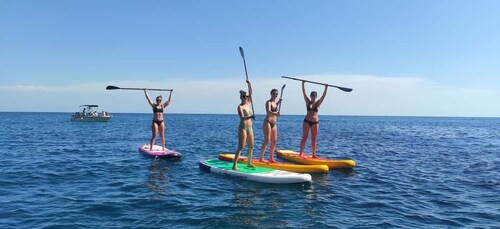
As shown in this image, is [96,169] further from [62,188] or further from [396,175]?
[396,175]

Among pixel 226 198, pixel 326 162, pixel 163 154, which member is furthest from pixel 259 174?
pixel 163 154

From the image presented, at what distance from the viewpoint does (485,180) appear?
42.7 feet

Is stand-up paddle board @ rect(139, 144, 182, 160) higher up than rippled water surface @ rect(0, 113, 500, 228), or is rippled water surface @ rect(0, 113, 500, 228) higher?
stand-up paddle board @ rect(139, 144, 182, 160)

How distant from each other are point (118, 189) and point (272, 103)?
565 centimetres

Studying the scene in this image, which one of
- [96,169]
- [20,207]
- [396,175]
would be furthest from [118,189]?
[396,175]

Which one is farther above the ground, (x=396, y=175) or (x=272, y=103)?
(x=272, y=103)

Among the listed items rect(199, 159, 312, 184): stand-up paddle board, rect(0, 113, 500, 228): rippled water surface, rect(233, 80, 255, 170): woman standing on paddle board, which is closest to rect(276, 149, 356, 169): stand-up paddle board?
rect(0, 113, 500, 228): rippled water surface

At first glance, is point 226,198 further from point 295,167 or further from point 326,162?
point 326,162

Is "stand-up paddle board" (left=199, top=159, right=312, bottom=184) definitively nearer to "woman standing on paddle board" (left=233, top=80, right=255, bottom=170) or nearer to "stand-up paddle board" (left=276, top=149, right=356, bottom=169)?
"woman standing on paddle board" (left=233, top=80, right=255, bottom=170)

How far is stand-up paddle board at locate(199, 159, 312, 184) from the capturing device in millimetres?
11016

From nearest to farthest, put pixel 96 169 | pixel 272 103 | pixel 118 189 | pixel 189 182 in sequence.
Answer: pixel 118 189
pixel 189 182
pixel 272 103
pixel 96 169

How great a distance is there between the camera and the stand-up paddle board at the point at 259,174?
11.0m

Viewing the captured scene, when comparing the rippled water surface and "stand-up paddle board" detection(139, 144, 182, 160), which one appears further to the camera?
"stand-up paddle board" detection(139, 144, 182, 160)

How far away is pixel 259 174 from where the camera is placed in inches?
447
